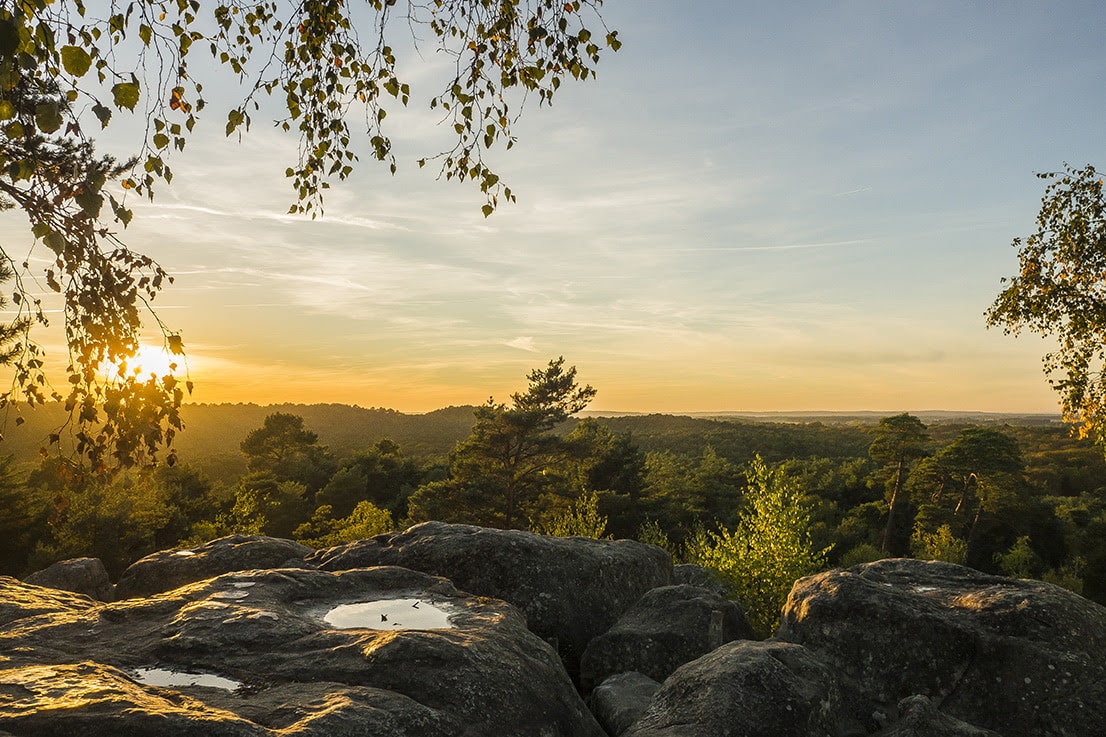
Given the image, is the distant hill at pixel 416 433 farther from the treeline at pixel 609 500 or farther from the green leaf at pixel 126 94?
the green leaf at pixel 126 94

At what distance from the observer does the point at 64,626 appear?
7.38 m

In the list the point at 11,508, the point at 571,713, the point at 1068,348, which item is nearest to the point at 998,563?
the point at 1068,348

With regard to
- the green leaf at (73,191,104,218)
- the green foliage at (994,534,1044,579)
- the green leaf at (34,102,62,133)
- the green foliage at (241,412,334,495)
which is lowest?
the green foliage at (994,534,1044,579)

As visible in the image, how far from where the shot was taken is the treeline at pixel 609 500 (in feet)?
114

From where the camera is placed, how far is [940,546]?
139 ft

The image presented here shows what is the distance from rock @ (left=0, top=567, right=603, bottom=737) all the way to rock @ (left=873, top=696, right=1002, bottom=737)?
10.8ft

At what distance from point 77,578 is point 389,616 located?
29.9 feet

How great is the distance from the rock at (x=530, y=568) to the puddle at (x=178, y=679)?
5.62 metres

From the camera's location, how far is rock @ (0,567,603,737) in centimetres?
498

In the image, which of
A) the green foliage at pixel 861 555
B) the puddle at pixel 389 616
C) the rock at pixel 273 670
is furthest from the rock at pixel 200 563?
the green foliage at pixel 861 555

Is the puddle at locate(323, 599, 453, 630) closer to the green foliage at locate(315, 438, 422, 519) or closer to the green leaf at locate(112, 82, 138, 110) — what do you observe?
the green leaf at locate(112, 82, 138, 110)

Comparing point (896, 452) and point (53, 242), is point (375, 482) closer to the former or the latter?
point (896, 452)

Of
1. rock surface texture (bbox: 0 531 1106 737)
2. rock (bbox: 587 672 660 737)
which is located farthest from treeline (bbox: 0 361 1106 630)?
rock (bbox: 587 672 660 737)

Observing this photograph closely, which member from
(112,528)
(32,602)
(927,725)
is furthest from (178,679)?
(112,528)
